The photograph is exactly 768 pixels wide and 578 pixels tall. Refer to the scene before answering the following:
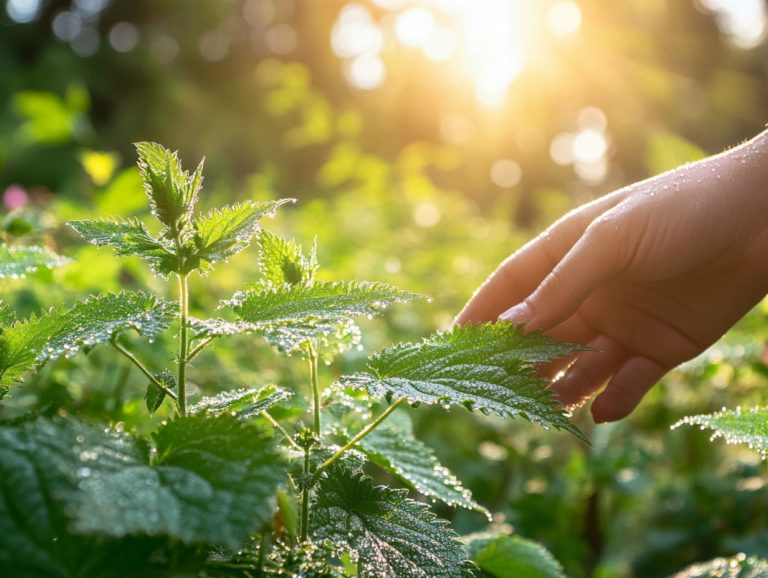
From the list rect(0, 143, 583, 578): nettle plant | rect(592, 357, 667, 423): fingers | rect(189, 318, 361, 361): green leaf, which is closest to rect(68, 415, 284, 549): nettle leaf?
rect(0, 143, 583, 578): nettle plant

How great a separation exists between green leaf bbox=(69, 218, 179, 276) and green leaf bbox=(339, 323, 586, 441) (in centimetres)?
27

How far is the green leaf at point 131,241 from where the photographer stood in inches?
35.9

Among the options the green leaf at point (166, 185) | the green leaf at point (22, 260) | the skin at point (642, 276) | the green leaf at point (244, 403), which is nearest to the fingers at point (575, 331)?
the skin at point (642, 276)

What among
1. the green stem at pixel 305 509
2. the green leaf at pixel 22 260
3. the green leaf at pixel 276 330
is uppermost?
the green leaf at pixel 22 260

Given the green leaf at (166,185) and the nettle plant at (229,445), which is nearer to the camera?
the nettle plant at (229,445)

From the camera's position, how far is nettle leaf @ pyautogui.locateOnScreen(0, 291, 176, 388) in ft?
2.74

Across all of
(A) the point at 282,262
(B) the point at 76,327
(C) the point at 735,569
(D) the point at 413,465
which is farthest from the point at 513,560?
(B) the point at 76,327

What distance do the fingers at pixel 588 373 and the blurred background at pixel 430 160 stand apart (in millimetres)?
637

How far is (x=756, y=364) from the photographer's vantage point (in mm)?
1912

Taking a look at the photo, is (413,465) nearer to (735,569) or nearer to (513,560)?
(513,560)

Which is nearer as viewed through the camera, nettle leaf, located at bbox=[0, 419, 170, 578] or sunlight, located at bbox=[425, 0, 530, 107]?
nettle leaf, located at bbox=[0, 419, 170, 578]

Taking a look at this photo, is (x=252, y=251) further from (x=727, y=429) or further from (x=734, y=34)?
(x=734, y=34)

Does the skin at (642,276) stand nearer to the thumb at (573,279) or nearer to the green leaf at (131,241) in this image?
the thumb at (573,279)

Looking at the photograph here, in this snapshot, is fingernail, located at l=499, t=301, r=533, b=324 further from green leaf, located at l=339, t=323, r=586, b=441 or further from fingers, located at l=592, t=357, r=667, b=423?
fingers, located at l=592, t=357, r=667, b=423
